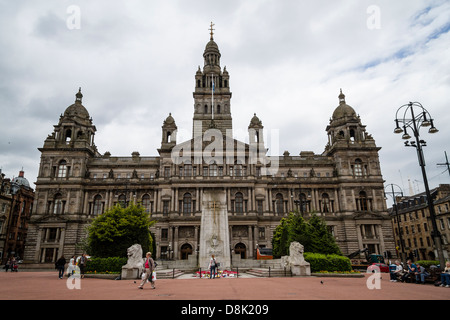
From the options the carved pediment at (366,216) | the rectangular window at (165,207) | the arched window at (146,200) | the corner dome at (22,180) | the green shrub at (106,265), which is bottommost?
the green shrub at (106,265)

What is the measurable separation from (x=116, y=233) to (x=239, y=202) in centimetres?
2971

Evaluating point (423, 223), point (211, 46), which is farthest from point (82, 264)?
point (423, 223)

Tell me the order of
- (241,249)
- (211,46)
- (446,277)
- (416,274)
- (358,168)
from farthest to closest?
(211,46) → (358,168) → (241,249) → (416,274) → (446,277)

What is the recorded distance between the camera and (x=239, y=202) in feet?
174

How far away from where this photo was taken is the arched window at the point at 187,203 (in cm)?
5211

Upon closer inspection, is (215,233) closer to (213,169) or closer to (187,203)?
(187,203)

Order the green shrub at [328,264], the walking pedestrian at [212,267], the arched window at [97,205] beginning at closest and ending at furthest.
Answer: the walking pedestrian at [212,267], the green shrub at [328,264], the arched window at [97,205]

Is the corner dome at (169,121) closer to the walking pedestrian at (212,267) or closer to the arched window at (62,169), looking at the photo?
the arched window at (62,169)

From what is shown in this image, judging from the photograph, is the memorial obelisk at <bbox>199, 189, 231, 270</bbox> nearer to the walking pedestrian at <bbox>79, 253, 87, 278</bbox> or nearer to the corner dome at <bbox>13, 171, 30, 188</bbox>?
the walking pedestrian at <bbox>79, 253, 87, 278</bbox>

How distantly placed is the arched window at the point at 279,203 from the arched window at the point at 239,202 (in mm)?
6391

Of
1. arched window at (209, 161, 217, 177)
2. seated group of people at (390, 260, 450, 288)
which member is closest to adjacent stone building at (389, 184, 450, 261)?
arched window at (209, 161, 217, 177)

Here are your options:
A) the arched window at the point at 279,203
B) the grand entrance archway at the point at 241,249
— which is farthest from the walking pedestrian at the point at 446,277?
the arched window at the point at 279,203
